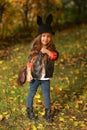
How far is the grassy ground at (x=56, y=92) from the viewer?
6703 mm

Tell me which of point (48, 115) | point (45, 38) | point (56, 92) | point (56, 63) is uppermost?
point (45, 38)

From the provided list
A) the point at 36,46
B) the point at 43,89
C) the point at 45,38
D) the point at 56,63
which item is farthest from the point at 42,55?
the point at 56,63

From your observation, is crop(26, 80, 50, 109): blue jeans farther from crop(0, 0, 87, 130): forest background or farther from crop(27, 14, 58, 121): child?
crop(0, 0, 87, 130): forest background

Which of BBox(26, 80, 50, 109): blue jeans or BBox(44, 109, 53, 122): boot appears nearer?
BBox(26, 80, 50, 109): blue jeans

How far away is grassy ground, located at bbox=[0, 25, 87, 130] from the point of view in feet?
22.0

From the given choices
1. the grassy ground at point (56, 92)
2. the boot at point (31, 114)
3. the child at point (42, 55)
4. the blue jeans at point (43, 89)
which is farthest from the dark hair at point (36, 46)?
the grassy ground at point (56, 92)

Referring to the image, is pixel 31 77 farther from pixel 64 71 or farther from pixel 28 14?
pixel 28 14

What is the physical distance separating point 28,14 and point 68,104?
5884 mm

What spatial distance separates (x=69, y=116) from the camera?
23.1 ft

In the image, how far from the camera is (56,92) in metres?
8.07

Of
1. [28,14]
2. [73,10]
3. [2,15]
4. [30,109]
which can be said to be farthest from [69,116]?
[73,10]

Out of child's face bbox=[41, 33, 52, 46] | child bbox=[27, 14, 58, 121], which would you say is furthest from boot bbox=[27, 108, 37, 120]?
child's face bbox=[41, 33, 52, 46]

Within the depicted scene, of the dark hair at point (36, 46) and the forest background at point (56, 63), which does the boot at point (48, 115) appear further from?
the dark hair at point (36, 46)

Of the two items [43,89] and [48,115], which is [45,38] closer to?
[43,89]
